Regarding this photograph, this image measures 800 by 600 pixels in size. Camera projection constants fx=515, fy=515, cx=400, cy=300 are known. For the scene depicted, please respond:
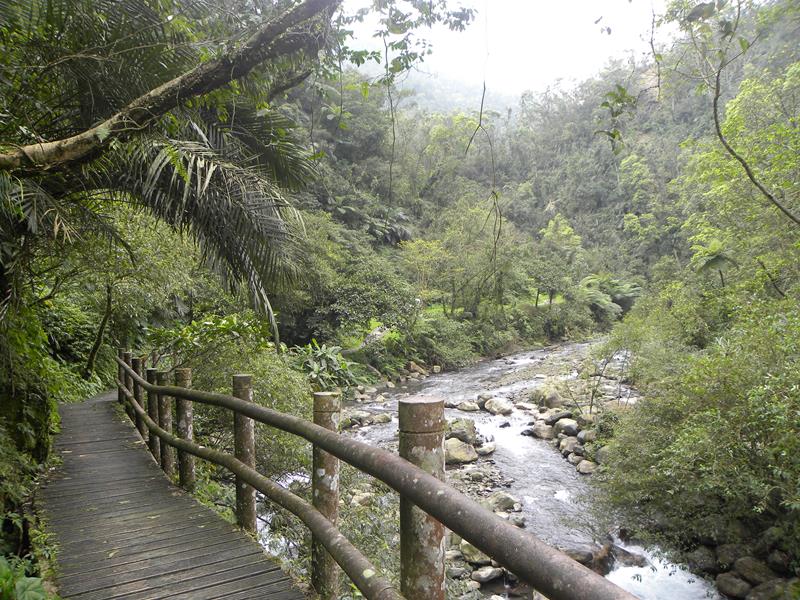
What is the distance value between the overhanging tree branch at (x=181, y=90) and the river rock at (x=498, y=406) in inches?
485

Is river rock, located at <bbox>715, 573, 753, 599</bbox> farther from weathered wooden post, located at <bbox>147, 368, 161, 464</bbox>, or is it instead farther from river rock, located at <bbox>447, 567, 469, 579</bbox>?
weathered wooden post, located at <bbox>147, 368, 161, 464</bbox>

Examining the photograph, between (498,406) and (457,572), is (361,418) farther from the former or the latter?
(457,572)

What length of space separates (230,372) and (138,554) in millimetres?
3994

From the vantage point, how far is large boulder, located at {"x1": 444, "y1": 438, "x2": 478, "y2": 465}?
10.4 m

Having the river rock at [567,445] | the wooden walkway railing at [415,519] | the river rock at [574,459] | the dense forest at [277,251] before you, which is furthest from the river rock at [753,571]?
the wooden walkway railing at [415,519]

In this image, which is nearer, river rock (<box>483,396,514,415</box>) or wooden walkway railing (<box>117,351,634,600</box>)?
wooden walkway railing (<box>117,351,634,600</box>)

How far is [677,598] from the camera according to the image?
21.0 feet

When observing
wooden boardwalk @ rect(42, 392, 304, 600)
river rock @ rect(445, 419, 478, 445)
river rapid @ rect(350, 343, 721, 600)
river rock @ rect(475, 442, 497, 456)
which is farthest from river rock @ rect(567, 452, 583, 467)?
wooden boardwalk @ rect(42, 392, 304, 600)

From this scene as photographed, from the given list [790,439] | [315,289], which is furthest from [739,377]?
[315,289]

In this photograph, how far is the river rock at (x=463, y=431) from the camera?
1144 cm

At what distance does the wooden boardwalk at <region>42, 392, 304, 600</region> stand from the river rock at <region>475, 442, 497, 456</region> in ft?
24.1

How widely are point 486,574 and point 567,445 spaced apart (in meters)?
5.24

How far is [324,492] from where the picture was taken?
238 cm

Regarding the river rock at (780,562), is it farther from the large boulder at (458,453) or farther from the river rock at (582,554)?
the large boulder at (458,453)
